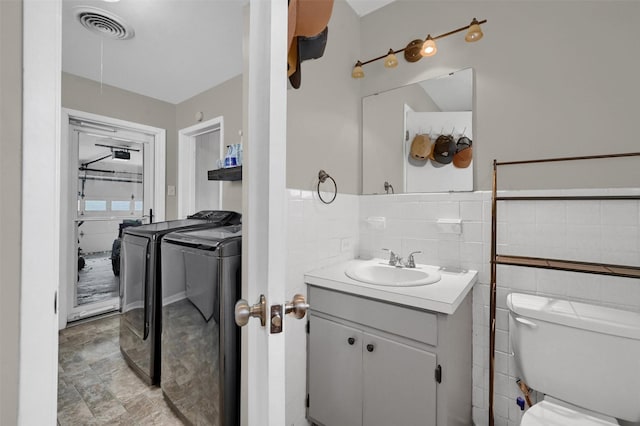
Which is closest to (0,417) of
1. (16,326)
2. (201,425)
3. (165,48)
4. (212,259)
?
(16,326)

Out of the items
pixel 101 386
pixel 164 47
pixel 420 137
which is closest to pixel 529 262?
pixel 420 137

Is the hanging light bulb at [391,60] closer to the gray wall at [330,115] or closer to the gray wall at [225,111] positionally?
the gray wall at [330,115]

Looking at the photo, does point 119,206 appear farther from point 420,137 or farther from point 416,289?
point 420,137

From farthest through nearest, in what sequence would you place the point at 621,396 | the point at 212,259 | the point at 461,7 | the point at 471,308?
the point at 461,7, the point at 471,308, the point at 212,259, the point at 621,396

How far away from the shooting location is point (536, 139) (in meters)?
1.43

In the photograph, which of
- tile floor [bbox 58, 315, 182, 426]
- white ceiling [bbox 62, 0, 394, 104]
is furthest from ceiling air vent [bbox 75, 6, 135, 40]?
tile floor [bbox 58, 315, 182, 426]

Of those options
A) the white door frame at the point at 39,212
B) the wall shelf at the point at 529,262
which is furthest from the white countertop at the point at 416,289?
the white door frame at the point at 39,212

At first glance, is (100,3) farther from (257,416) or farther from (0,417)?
(257,416)

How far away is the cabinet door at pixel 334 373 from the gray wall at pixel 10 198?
116 centimetres

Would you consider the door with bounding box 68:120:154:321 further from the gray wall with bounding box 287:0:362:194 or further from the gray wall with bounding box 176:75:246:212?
the gray wall with bounding box 287:0:362:194

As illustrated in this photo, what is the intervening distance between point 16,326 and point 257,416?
20.2 inches

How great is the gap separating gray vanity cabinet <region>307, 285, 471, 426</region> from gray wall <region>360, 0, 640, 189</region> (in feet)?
3.12

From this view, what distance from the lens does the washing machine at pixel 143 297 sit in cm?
140

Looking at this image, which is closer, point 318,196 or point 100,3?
point 100,3
